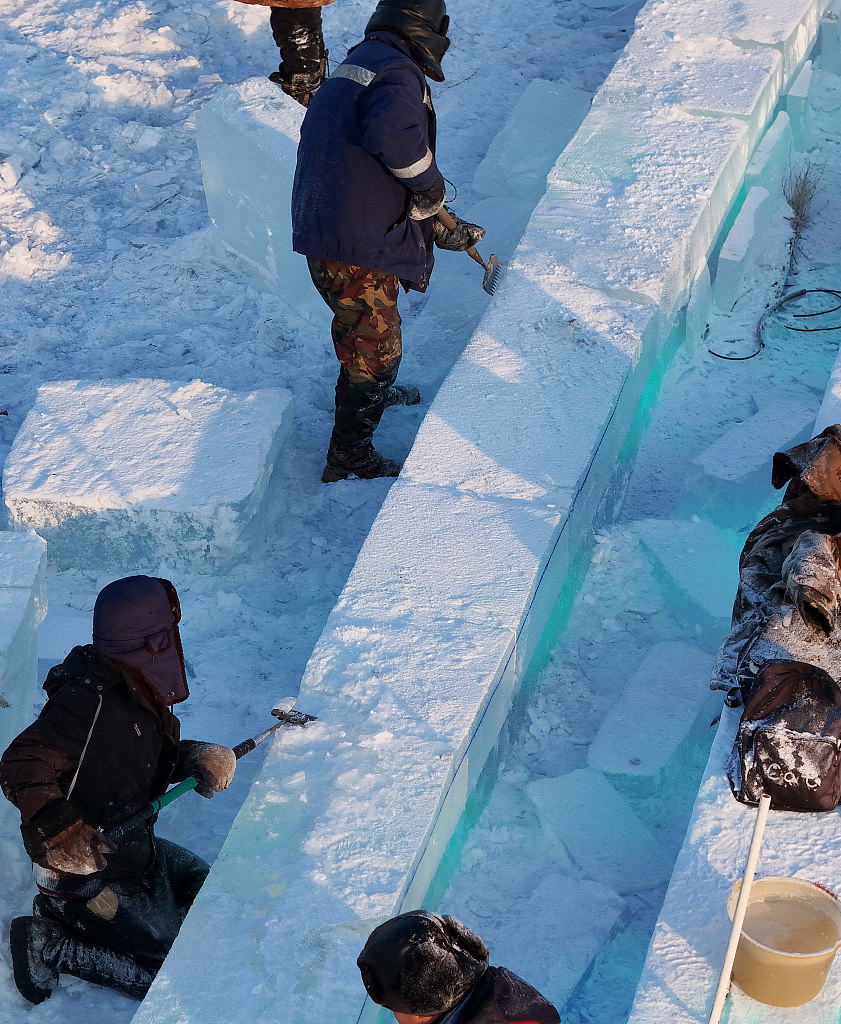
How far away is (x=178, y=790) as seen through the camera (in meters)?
3.24

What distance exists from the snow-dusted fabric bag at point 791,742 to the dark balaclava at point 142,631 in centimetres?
146

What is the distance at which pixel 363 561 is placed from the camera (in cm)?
386

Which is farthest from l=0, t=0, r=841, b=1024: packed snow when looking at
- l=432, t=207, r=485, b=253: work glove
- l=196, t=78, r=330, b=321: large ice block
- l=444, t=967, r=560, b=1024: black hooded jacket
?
l=444, t=967, r=560, b=1024: black hooded jacket

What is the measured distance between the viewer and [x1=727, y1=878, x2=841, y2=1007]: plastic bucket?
8.72ft

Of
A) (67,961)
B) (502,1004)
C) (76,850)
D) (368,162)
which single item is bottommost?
(67,961)

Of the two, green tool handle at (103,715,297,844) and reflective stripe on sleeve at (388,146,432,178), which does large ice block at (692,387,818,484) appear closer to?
reflective stripe on sleeve at (388,146,432,178)

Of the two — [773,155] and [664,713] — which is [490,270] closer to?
[773,155]

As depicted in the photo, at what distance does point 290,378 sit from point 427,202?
4.26ft

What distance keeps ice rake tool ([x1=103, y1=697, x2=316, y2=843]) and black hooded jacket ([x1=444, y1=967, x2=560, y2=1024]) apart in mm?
1169

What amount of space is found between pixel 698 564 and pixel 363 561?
3.94ft

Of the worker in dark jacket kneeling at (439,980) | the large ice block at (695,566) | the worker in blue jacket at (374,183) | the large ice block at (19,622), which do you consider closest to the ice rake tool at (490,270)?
the worker in blue jacket at (374,183)

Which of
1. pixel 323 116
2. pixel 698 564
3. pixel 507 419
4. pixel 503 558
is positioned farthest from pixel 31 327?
pixel 698 564

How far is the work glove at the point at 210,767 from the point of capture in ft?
10.9

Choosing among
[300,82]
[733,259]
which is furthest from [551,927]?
[300,82]
